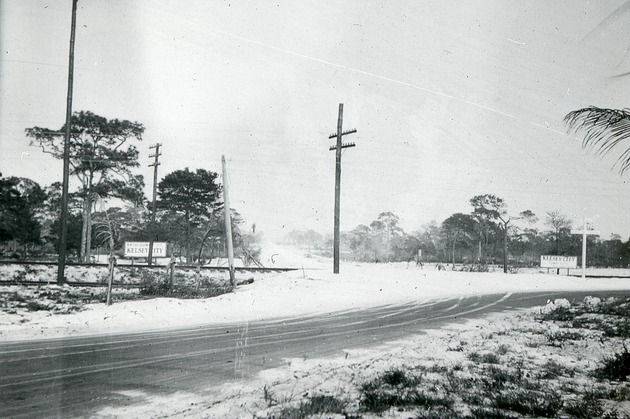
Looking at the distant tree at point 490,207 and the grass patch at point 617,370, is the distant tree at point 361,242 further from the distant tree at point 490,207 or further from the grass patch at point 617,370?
the grass patch at point 617,370

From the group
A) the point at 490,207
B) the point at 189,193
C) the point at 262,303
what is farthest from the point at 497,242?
the point at 262,303

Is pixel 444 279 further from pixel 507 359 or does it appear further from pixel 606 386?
pixel 606 386

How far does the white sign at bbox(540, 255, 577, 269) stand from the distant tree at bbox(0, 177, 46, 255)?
144 ft

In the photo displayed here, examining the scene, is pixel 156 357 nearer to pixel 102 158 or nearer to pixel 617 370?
pixel 617 370

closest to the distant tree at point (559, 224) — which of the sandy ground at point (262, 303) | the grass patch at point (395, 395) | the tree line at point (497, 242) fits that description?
the tree line at point (497, 242)

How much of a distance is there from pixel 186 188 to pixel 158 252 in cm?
Answer: 1807

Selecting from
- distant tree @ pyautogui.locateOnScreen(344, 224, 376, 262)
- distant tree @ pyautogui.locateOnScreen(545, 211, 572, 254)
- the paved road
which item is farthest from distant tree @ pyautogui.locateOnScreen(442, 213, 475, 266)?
the paved road

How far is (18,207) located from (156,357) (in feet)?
121

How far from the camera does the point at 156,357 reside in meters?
6.60

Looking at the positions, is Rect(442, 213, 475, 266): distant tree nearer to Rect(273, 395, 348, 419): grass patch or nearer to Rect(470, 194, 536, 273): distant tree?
Rect(470, 194, 536, 273): distant tree

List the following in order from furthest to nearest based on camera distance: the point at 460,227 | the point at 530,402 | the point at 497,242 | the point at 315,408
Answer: the point at 460,227 → the point at 497,242 → the point at 315,408 → the point at 530,402

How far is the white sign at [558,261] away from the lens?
122 feet

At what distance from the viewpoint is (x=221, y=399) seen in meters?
4.50

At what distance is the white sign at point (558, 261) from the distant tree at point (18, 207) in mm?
43886
